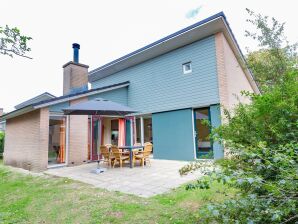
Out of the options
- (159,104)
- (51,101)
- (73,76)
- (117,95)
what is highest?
(73,76)

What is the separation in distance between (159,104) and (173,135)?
1848 millimetres

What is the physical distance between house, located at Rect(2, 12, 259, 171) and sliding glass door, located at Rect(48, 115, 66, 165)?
4 cm

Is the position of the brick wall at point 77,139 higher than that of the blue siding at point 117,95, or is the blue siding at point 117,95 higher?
the blue siding at point 117,95

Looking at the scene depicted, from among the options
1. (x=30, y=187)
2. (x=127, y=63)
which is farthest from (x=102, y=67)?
(x=30, y=187)

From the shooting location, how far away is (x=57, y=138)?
9250mm

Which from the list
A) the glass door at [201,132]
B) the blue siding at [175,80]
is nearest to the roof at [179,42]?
the blue siding at [175,80]

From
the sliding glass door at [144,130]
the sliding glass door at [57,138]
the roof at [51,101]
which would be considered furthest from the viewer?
the sliding glass door at [144,130]

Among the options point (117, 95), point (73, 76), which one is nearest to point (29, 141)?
point (73, 76)

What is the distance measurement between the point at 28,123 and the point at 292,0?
13385 mm

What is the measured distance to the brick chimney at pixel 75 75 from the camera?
37.9 feet

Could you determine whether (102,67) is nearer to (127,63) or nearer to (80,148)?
(127,63)

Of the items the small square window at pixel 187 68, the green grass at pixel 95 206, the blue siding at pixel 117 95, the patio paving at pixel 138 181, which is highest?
the small square window at pixel 187 68

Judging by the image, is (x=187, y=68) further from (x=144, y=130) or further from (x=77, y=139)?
(x=77, y=139)

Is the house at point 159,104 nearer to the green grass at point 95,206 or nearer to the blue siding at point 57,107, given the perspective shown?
the blue siding at point 57,107
